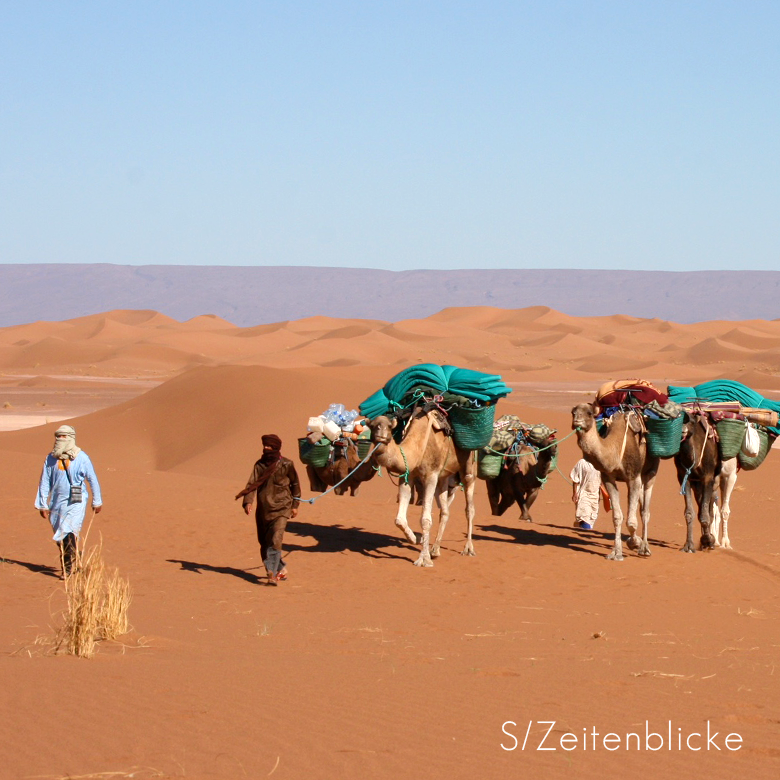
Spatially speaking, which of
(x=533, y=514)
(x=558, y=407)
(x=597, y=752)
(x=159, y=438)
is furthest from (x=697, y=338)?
(x=597, y=752)

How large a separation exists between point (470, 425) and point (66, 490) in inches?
191

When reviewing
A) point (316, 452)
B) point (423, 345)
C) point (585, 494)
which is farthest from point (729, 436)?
point (423, 345)

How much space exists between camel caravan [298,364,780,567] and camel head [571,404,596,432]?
1cm

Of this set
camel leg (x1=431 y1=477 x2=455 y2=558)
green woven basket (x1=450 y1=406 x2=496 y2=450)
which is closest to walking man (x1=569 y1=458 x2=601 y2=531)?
camel leg (x1=431 y1=477 x2=455 y2=558)

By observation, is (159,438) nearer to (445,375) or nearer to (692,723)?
(445,375)

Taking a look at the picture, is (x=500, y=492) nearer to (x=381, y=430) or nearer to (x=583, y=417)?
(x=583, y=417)

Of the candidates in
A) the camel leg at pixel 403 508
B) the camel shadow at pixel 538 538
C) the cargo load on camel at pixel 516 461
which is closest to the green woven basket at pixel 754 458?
the camel shadow at pixel 538 538

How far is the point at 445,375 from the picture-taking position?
14.3 m

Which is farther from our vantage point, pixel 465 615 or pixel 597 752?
pixel 465 615

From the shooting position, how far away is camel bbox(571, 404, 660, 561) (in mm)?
14211

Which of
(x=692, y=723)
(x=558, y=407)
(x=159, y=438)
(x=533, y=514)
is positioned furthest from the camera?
(x=558, y=407)

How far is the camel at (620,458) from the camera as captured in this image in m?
14.2

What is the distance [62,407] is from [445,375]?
3729 centimetres

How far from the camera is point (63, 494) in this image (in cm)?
1198
